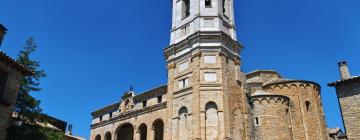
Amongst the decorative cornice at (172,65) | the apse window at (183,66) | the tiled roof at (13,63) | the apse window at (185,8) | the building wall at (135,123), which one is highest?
the apse window at (185,8)

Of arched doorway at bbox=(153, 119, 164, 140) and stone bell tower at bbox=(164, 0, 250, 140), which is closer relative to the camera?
stone bell tower at bbox=(164, 0, 250, 140)

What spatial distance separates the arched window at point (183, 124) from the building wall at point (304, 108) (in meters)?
8.51

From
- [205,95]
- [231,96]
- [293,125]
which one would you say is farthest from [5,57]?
[293,125]

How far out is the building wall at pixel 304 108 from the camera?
25.8 metres

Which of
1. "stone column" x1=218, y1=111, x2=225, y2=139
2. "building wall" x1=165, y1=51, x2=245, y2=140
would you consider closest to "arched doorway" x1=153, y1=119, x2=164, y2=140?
"building wall" x1=165, y1=51, x2=245, y2=140

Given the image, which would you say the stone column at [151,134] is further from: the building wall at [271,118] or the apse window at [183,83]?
the building wall at [271,118]

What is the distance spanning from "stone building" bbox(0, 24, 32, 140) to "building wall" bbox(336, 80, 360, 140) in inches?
687

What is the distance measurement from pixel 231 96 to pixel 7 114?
13.8 metres

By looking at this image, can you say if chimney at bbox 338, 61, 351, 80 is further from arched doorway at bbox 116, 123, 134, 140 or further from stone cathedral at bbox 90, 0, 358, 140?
arched doorway at bbox 116, 123, 134, 140

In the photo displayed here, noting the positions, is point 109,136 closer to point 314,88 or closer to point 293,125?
point 293,125

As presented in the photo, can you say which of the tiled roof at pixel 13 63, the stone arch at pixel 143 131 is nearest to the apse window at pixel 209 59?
the stone arch at pixel 143 131

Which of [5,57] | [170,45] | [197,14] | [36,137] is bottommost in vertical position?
[36,137]

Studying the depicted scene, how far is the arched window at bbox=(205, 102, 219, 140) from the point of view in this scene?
2138cm

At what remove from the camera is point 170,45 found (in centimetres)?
2677
